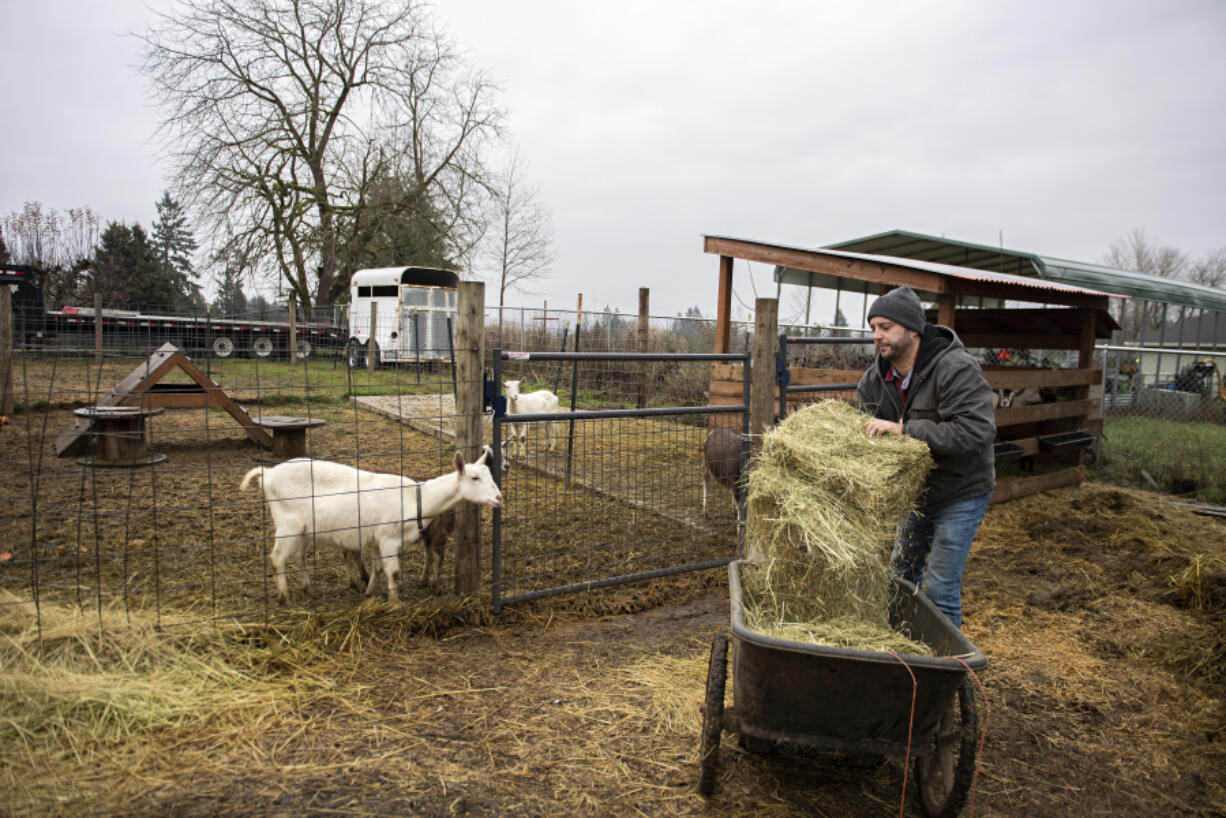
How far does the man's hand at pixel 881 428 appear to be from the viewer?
9.52 ft

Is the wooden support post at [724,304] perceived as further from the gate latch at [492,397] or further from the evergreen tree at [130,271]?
the evergreen tree at [130,271]

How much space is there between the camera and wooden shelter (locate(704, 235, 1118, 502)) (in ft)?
22.3

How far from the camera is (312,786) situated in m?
2.51

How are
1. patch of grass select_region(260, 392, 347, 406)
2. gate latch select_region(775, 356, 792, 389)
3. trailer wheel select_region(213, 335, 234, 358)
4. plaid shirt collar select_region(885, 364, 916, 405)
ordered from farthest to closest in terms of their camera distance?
1. trailer wheel select_region(213, 335, 234, 358)
2. patch of grass select_region(260, 392, 347, 406)
3. gate latch select_region(775, 356, 792, 389)
4. plaid shirt collar select_region(885, 364, 916, 405)

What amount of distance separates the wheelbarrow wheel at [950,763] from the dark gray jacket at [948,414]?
94cm

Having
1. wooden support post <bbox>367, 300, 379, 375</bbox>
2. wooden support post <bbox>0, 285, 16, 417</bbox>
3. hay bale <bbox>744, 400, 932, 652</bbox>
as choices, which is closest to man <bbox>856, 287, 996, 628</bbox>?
hay bale <bbox>744, 400, 932, 652</bbox>

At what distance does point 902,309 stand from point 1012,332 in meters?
8.06

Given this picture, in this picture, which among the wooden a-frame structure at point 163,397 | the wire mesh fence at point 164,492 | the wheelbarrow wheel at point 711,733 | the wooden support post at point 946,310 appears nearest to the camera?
the wheelbarrow wheel at point 711,733

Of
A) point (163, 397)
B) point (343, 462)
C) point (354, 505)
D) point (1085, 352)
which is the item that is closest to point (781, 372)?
point (354, 505)

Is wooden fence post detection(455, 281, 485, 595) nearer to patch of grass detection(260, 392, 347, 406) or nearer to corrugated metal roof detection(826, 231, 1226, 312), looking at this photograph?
patch of grass detection(260, 392, 347, 406)

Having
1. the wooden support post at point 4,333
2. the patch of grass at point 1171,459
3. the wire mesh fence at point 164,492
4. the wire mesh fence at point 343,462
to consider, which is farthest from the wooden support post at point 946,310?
the wooden support post at point 4,333

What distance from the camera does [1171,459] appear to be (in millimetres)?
8945

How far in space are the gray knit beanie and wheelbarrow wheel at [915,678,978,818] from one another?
1.47 metres

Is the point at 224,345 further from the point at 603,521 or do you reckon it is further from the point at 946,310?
the point at 946,310
